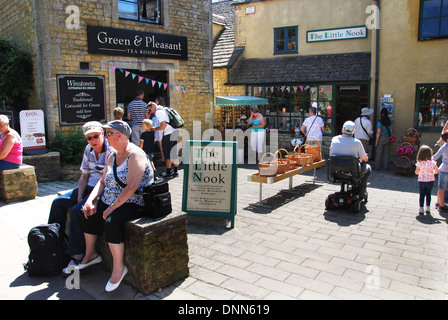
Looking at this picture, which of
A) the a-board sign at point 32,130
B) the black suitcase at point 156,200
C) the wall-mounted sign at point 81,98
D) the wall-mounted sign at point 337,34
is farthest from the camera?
the wall-mounted sign at point 337,34

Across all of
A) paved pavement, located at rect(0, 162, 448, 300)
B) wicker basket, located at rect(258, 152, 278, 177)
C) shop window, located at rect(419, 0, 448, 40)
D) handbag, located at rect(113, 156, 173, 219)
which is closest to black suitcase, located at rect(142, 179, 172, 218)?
handbag, located at rect(113, 156, 173, 219)

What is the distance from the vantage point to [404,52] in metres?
10.7

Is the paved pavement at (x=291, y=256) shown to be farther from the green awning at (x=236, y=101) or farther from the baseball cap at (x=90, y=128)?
the green awning at (x=236, y=101)

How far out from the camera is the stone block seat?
3.66 meters

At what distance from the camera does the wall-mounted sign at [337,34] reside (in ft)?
39.6

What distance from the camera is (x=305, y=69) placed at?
12875mm

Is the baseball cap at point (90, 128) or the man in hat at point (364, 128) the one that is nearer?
the baseball cap at point (90, 128)

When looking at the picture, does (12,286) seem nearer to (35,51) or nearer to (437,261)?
(437,261)

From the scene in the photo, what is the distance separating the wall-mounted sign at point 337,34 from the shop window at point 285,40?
0.58 metres

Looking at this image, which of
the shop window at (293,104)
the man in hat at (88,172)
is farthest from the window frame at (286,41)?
the man in hat at (88,172)

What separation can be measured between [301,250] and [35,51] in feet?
27.3

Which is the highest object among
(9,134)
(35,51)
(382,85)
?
(35,51)

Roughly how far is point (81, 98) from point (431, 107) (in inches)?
374
